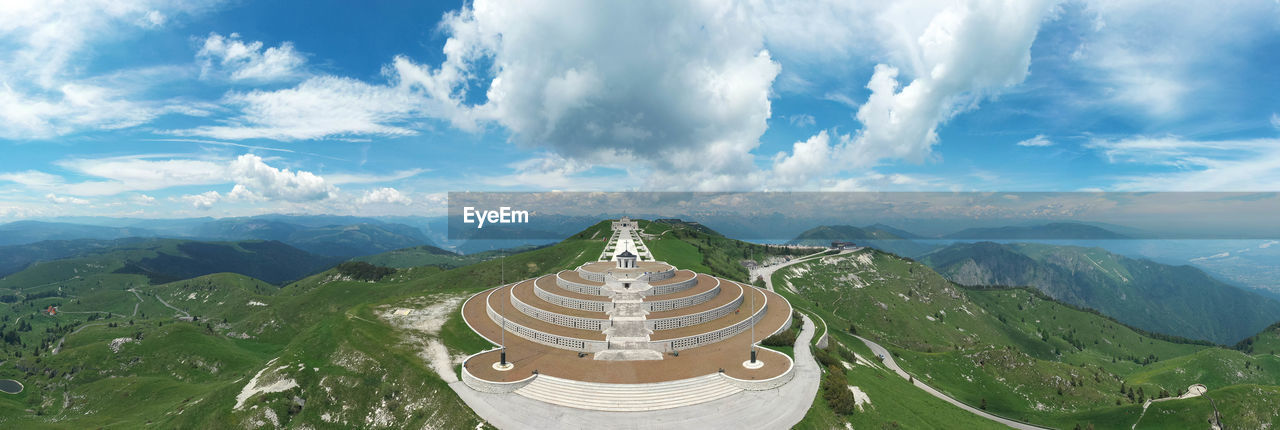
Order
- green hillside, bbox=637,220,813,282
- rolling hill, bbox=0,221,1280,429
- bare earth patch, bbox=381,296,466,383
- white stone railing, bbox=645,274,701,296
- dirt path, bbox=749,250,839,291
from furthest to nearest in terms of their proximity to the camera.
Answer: dirt path, bbox=749,250,839,291
green hillside, bbox=637,220,813,282
white stone railing, bbox=645,274,701,296
bare earth patch, bbox=381,296,466,383
rolling hill, bbox=0,221,1280,429

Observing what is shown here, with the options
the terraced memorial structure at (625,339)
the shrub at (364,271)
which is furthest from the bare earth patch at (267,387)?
the shrub at (364,271)

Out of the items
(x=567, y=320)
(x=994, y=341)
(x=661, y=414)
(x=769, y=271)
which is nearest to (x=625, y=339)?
(x=567, y=320)

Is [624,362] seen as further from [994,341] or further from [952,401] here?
[994,341]

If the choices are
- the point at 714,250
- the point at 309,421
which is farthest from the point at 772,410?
the point at 714,250

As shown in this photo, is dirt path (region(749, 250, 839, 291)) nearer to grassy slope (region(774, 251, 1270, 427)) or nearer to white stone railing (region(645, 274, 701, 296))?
grassy slope (region(774, 251, 1270, 427))

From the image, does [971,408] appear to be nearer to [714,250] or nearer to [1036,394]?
[1036,394]

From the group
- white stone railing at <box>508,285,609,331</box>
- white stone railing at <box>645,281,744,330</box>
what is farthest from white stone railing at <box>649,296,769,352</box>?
white stone railing at <box>508,285,609,331</box>
